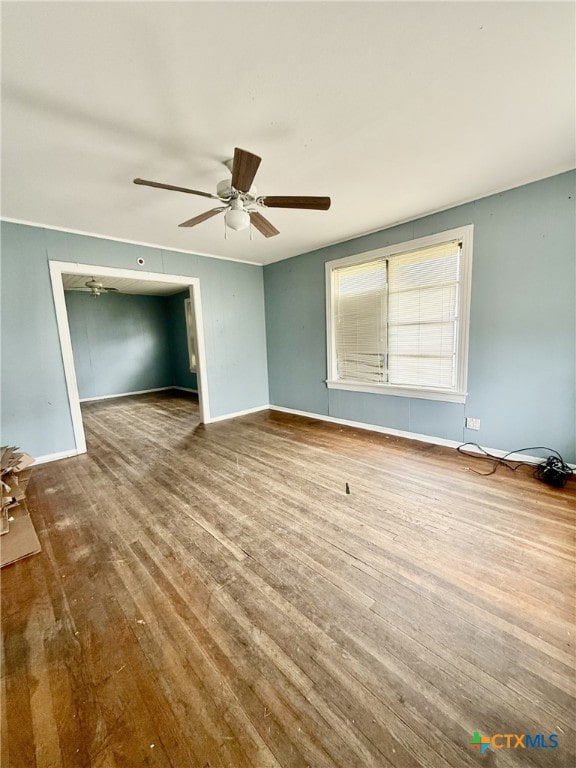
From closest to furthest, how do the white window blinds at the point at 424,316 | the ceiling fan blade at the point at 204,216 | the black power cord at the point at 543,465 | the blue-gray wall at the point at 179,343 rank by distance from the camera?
1. the ceiling fan blade at the point at 204,216
2. the black power cord at the point at 543,465
3. the white window blinds at the point at 424,316
4. the blue-gray wall at the point at 179,343

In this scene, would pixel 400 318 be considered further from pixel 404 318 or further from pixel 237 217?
pixel 237 217

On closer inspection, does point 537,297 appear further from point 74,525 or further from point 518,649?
point 74,525

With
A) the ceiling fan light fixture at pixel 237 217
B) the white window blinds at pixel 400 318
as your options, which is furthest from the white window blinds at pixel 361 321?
the ceiling fan light fixture at pixel 237 217

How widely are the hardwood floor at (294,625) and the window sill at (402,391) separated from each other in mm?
956

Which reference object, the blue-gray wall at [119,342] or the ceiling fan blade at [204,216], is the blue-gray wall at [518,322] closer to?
the ceiling fan blade at [204,216]

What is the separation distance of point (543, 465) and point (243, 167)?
11.4ft

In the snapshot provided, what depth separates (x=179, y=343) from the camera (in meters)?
8.07

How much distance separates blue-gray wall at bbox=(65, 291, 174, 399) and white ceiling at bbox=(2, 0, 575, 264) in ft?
15.8

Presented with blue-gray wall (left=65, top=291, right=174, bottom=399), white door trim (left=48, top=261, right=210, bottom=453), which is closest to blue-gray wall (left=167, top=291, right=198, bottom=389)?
blue-gray wall (left=65, top=291, right=174, bottom=399)

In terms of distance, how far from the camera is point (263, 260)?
5.18m

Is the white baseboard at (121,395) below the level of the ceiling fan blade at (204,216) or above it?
below

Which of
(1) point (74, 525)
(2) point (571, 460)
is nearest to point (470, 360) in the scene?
(2) point (571, 460)

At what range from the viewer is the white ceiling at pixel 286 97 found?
128 centimetres

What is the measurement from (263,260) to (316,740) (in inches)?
213
